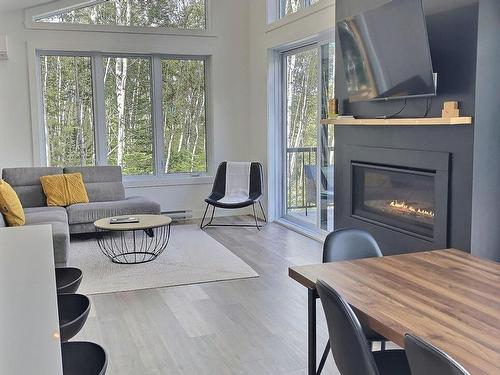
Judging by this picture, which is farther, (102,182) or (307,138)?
(102,182)

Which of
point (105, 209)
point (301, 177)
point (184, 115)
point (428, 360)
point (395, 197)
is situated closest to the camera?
point (428, 360)

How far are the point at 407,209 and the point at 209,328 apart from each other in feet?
6.12

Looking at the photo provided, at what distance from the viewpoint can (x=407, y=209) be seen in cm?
432

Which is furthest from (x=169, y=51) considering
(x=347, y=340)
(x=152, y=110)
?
(x=347, y=340)

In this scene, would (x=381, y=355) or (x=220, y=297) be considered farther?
(x=220, y=297)

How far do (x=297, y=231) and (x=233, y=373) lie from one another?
374 cm

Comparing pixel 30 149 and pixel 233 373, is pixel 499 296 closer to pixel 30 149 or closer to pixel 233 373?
pixel 233 373

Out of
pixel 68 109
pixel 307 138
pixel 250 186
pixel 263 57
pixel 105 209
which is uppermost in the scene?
pixel 263 57

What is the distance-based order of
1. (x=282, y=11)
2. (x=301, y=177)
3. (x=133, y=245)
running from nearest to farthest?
1. (x=133, y=245)
2. (x=301, y=177)
3. (x=282, y=11)

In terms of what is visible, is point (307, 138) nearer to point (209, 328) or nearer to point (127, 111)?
point (127, 111)

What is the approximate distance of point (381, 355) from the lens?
208 centimetres

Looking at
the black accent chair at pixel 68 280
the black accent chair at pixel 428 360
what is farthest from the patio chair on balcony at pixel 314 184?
the black accent chair at pixel 428 360

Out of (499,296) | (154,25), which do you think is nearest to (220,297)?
(499,296)

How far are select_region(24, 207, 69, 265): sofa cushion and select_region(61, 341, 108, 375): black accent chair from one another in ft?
9.75
